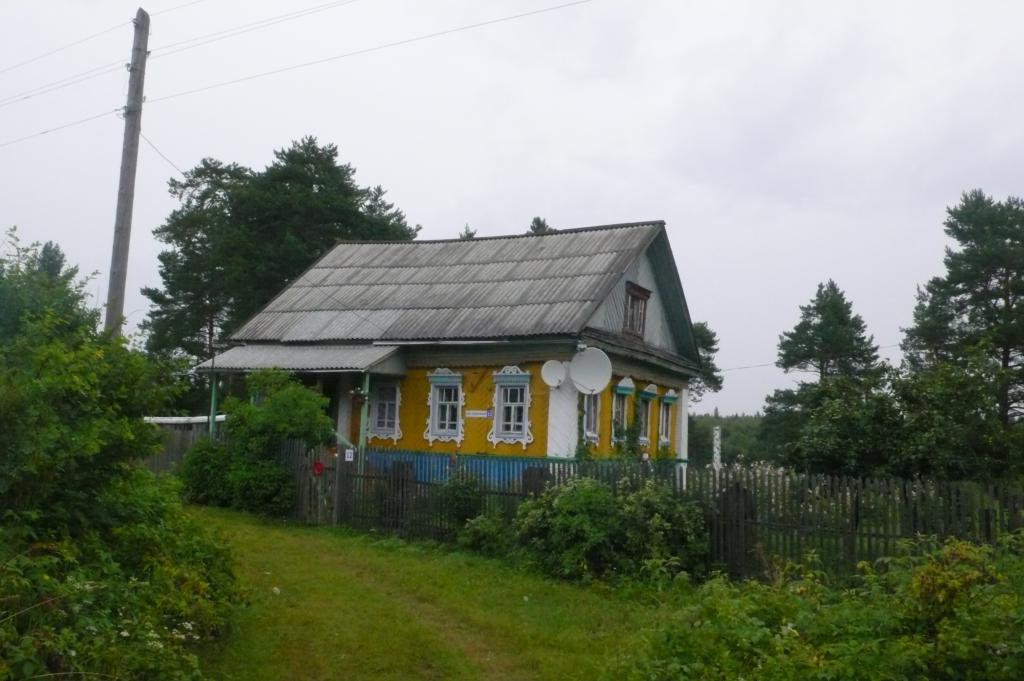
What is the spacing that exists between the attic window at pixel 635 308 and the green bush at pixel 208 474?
9.14 m

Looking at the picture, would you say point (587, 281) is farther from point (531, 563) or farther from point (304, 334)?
point (531, 563)

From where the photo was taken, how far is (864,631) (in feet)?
18.6

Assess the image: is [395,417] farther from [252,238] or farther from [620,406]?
[252,238]

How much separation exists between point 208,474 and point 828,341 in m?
35.3

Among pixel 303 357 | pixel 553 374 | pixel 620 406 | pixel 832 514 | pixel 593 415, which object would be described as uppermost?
pixel 303 357

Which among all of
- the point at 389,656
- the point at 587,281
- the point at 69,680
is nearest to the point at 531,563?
the point at 389,656

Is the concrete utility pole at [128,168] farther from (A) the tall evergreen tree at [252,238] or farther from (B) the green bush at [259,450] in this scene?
(A) the tall evergreen tree at [252,238]

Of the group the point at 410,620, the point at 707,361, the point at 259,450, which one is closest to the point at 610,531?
the point at 410,620

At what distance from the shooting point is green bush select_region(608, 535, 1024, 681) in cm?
518

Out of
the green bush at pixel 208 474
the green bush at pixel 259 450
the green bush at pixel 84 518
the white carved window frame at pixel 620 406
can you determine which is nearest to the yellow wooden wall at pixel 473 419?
the white carved window frame at pixel 620 406

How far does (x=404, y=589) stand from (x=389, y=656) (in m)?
2.75

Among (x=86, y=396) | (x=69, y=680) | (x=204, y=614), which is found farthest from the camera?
(x=204, y=614)

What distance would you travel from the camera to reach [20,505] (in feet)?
20.0

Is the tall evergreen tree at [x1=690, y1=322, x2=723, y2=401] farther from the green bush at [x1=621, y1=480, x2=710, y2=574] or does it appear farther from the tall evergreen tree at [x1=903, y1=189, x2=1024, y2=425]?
the green bush at [x1=621, y1=480, x2=710, y2=574]
